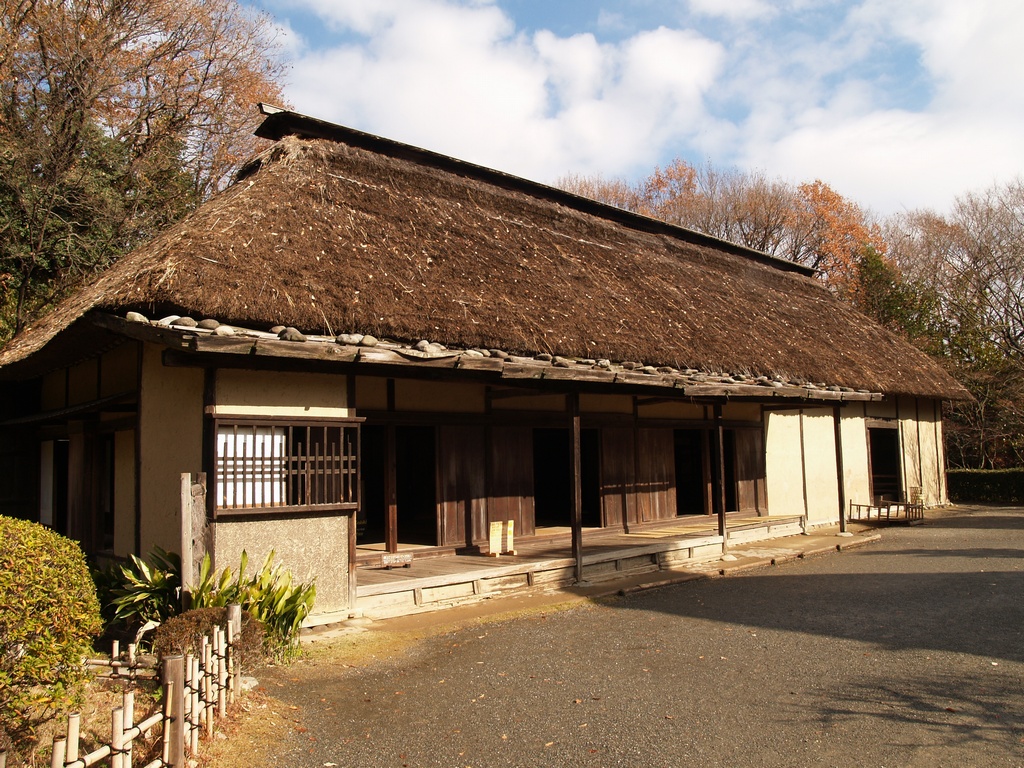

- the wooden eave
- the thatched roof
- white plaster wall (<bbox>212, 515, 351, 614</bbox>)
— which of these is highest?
the thatched roof

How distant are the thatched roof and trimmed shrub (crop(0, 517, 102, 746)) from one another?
2.91 metres

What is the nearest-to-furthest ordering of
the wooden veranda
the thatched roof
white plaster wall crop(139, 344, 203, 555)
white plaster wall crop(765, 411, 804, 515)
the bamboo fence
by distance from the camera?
the bamboo fence
white plaster wall crop(139, 344, 203, 555)
the thatched roof
the wooden veranda
white plaster wall crop(765, 411, 804, 515)

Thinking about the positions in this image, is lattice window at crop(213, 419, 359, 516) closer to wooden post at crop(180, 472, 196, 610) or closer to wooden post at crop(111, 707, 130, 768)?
wooden post at crop(180, 472, 196, 610)

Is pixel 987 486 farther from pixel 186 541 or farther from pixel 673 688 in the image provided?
pixel 186 541

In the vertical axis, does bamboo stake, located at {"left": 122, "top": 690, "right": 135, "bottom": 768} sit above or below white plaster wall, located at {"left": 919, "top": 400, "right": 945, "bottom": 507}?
below

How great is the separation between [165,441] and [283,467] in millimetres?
1289

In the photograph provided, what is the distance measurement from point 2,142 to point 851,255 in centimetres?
2987

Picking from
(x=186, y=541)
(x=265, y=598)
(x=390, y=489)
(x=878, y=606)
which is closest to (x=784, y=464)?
(x=878, y=606)

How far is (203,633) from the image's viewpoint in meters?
5.35

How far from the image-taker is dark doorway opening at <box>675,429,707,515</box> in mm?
15992

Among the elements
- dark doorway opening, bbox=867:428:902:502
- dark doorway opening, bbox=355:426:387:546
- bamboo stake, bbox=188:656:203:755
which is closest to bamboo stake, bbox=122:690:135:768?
bamboo stake, bbox=188:656:203:755

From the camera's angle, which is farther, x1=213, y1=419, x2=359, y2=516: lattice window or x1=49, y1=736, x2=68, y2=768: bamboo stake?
x1=213, y1=419, x2=359, y2=516: lattice window

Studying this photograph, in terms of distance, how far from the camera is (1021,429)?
25.0m

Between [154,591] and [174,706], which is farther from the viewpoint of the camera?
[154,591]
